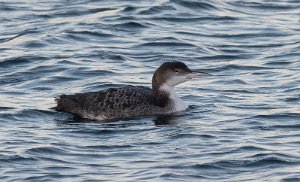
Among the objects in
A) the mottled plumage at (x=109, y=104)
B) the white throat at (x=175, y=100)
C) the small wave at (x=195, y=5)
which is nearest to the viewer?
the mottled plumage at (x=109, y=104)

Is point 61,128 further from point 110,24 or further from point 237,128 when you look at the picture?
point 110,24

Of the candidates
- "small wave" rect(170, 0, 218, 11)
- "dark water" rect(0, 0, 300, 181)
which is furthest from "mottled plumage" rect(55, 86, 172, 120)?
"small wave" rect(170, 0, 218, 11)

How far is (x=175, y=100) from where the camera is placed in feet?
58.8

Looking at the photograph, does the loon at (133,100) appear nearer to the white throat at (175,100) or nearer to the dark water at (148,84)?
the white throat at (175,100)

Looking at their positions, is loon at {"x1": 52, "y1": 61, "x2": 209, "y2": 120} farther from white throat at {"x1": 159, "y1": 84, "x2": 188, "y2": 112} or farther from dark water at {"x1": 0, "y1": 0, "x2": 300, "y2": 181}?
dark water at {"x1": 0, "y1": 0, "x2": 300, "y2": 181}

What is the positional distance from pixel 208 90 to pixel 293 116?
2.52m

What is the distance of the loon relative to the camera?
695 inches

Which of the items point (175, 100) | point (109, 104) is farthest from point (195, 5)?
point (109, 104)

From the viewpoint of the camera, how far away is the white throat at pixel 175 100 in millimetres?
17875

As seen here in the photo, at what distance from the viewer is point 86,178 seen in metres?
13.5

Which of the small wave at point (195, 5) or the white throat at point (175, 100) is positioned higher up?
the white throat at point (175, 100)

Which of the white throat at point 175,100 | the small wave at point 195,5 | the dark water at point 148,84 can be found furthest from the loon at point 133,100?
the small wave at point 195,5

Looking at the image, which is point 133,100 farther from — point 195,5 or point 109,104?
point 195,5

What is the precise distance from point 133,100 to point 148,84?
2261mm
